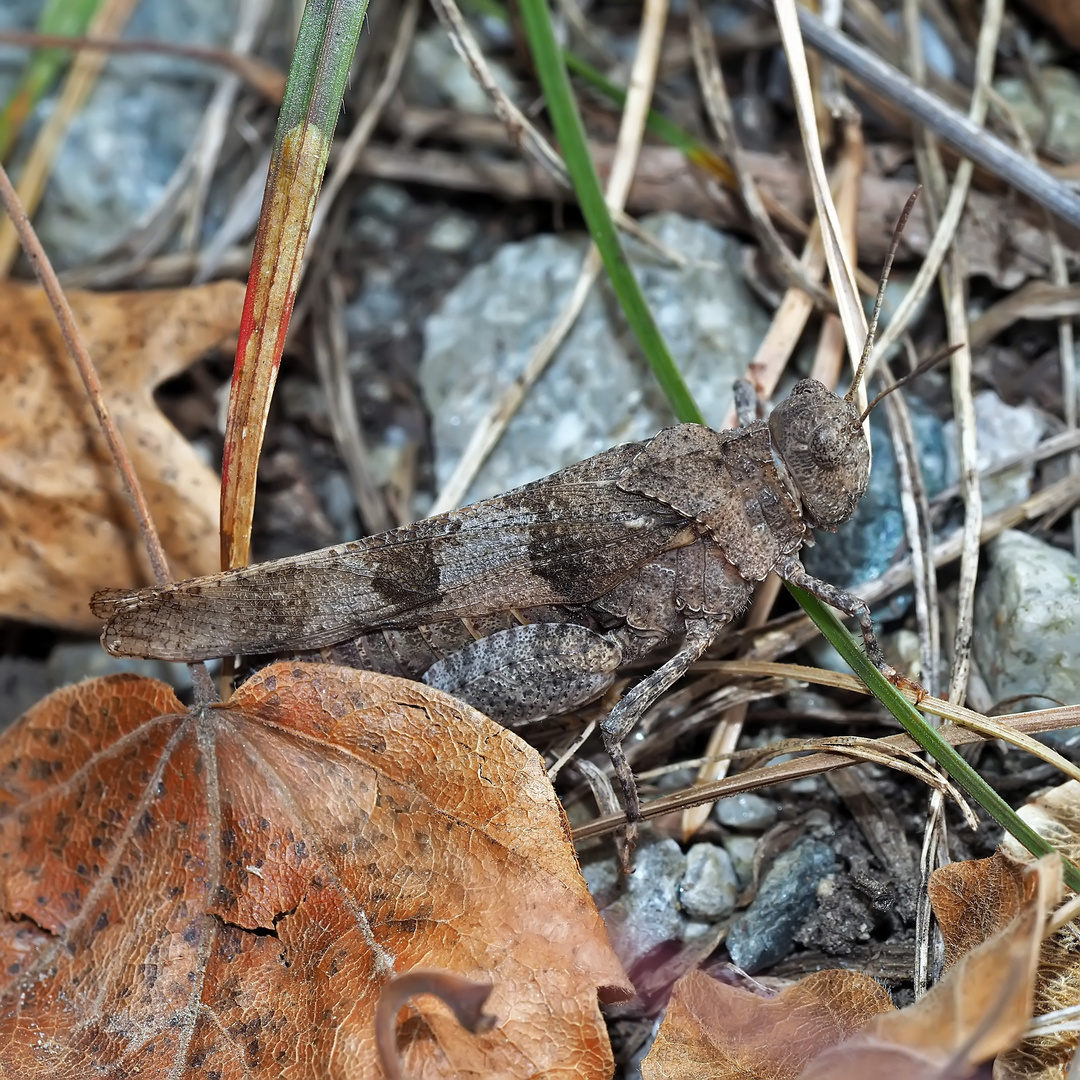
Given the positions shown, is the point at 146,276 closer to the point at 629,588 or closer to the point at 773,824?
the point at 629,588

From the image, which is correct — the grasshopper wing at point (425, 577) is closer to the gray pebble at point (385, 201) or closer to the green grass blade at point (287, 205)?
the green grass blade at point (287, 205)

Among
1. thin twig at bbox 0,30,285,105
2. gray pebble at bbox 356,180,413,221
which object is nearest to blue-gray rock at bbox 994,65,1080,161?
gray pebble at bbox 356,180,413,221

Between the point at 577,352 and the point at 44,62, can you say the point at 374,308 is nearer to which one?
the point at 577,352

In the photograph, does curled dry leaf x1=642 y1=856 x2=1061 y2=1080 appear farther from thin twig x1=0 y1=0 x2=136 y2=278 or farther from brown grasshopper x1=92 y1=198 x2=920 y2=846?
thin twig x1=0 y1=0 x2=136 y2=278

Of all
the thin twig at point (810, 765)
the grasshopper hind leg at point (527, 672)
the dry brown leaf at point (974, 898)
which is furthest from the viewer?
the grasshopper hind leg at point (527, 672)

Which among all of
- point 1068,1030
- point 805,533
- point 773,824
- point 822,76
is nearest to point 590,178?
point 822,76

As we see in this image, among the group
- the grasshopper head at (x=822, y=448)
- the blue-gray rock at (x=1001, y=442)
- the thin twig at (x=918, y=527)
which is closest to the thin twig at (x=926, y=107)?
the blue-gray rock at (x=1001, y=442)

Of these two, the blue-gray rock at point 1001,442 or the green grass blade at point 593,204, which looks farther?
the blue-gray rock at point 1001,442

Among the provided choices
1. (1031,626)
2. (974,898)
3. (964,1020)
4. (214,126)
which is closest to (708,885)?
(974,898)
